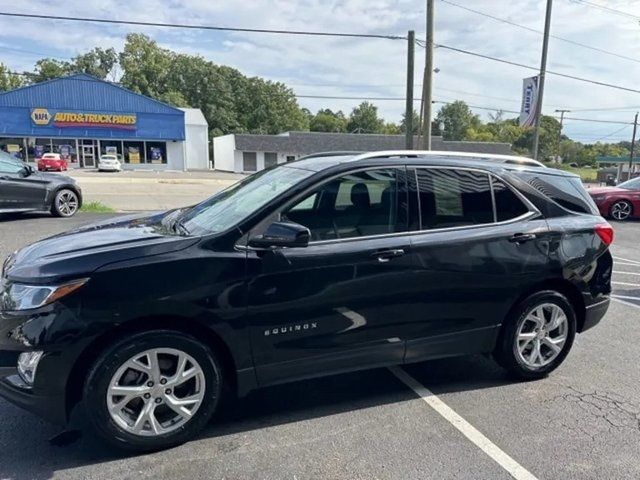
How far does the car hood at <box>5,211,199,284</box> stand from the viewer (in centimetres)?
276

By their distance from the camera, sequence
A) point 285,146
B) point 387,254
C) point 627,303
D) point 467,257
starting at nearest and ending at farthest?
point 387,254 < point 467,257 < point 627,303 < point 285,146

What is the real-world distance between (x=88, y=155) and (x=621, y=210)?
43.9 m

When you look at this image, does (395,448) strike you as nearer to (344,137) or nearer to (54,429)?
(54,429)

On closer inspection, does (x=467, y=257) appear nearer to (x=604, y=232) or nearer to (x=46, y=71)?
(x=604, y=232)

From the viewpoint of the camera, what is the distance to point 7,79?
229 feet

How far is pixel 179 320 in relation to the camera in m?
2.91

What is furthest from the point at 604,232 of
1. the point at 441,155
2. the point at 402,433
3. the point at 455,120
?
the point at 455,120

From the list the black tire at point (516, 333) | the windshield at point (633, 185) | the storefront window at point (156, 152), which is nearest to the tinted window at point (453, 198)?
the black tire at point (516, 333)

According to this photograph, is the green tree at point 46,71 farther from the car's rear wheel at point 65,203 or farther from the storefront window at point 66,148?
the car's rear wheel at point 65,203

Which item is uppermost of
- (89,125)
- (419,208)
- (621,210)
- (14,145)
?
(89,125)

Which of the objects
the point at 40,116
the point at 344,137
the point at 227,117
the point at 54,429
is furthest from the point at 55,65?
the point at 54,429

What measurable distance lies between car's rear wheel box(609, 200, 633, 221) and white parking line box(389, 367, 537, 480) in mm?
13416

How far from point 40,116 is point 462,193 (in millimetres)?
48126

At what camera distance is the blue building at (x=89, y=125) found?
43062mm
